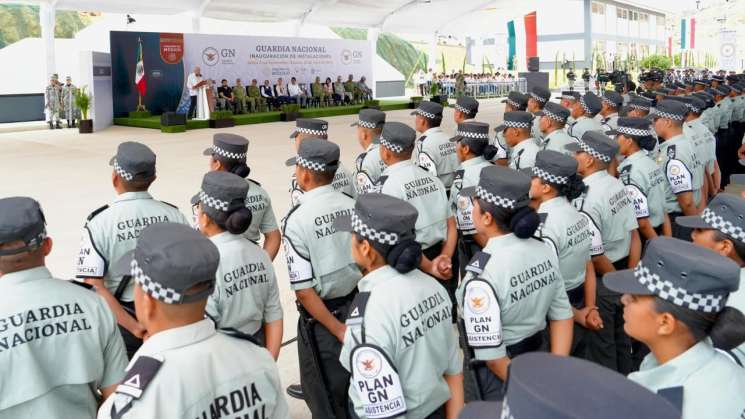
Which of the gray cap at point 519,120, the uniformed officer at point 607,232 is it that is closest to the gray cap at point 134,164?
the uniformed officer at point 607,232

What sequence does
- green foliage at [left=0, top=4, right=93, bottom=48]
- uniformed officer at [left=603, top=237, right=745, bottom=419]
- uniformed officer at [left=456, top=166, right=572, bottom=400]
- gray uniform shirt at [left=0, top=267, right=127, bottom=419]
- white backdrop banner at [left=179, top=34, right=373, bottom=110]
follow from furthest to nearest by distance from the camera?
green foliage at [left=0, top=4, right=93, bottom=48]
white backdrop banner at [left=179, top=34, right=373, bottom=110]
uniformed officer at [left=456, top=166, right=572, bottom=400]
gray uniform shirt at [left=0, top=267, right=127, bottom=419]
uniformed officer at [left=603, top=237, right=745, bottom=419]

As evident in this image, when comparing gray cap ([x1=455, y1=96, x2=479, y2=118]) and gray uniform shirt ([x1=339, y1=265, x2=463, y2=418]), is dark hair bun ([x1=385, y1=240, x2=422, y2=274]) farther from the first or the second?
gray cap ([x1=455, y1=96, x2=479, y2=118])

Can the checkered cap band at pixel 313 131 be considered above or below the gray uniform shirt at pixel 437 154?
above

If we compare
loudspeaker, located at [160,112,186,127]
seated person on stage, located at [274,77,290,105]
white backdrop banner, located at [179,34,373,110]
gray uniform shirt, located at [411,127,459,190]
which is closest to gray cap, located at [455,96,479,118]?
gray uniform shirt, located at [411,127,459,190]

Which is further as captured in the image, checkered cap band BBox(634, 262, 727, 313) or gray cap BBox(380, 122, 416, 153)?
gray cap BBox(380, 122, 416, 153)

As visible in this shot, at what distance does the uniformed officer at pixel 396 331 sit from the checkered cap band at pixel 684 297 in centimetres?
64

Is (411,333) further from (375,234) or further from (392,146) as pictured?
(392,146)

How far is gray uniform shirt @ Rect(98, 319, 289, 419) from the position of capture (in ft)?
4.79

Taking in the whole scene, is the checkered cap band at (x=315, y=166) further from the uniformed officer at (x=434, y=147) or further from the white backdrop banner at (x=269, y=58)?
the white backdrop banner at (x=269, y=58)

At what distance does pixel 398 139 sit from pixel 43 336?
226 centimetres

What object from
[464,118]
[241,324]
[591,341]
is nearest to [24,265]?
[241,324]

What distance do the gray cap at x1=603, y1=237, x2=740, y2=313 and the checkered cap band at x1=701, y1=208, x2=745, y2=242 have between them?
758 mm

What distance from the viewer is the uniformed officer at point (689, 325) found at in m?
1.62

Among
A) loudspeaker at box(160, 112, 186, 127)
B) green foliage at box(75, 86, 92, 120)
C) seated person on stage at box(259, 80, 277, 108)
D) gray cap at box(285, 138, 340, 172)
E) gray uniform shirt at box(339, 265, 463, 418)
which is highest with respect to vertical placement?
seated person on stage at box(259, 80, 277, 108)
